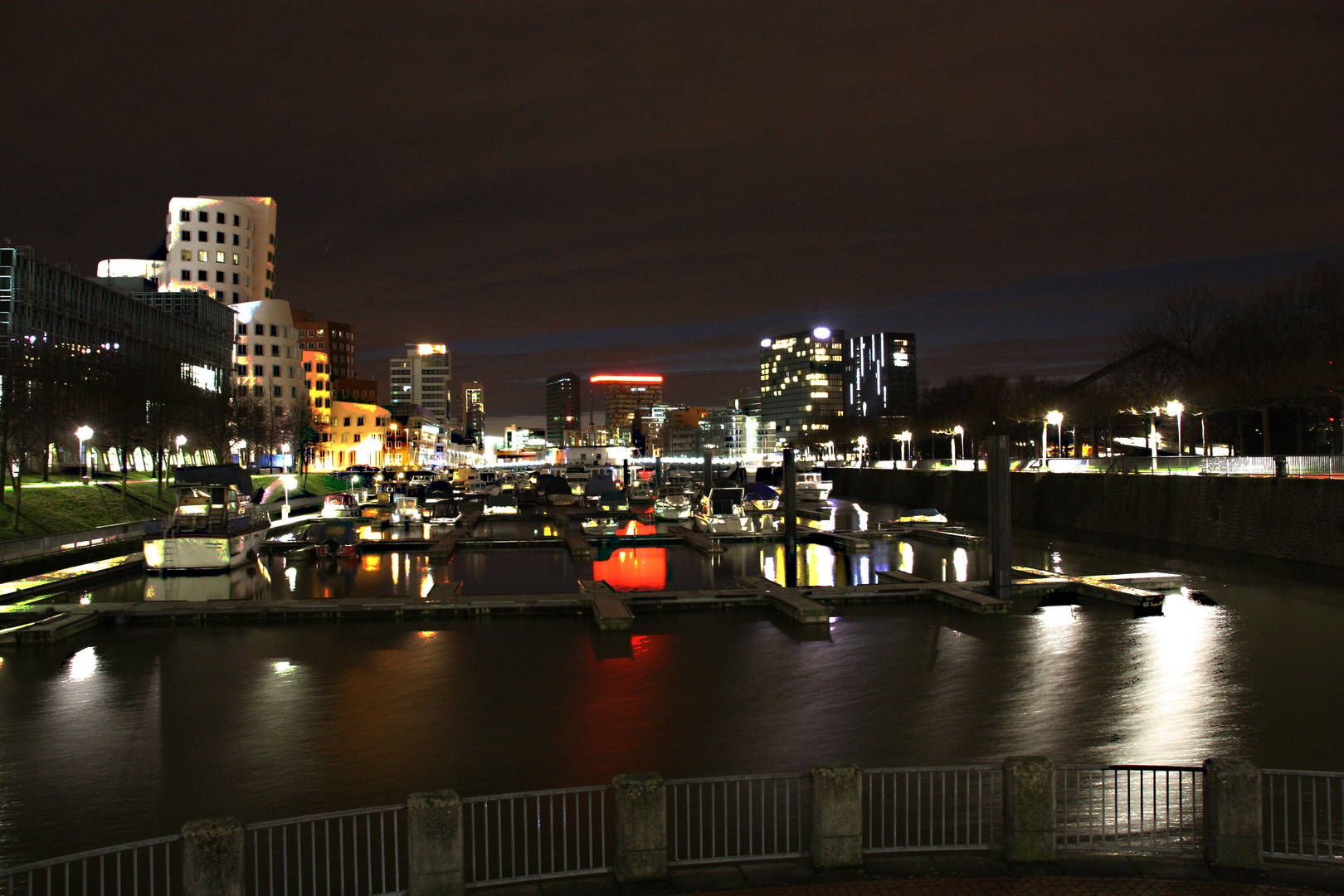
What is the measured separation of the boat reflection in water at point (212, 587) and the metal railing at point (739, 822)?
27707mm

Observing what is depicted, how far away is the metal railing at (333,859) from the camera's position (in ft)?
35.8

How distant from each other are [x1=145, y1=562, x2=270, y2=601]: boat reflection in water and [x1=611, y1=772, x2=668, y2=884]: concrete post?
3068cm

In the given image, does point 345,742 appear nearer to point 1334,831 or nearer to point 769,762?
point 769,762

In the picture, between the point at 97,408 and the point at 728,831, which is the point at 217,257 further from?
the point at 728,831

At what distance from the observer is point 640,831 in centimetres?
984

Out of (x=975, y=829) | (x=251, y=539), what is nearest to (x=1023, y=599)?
(x=975, y=829)

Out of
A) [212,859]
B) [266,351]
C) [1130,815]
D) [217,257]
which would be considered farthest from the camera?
[266,351]

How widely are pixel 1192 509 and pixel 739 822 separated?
158ft

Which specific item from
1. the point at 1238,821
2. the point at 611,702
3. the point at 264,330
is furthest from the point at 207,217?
the point at 1238,821

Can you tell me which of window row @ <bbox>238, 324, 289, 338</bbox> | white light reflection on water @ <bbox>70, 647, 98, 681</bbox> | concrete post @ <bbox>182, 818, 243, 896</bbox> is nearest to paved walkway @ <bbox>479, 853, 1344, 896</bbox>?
concrete post @ <bbox>182, 818, 243, 896</bbox>

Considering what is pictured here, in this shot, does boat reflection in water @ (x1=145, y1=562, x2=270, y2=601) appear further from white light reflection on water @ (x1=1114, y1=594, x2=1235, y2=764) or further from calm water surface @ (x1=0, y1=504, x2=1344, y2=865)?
white light reflection on water @ (x1=1114, y1=594, x2=1235, y2=764)

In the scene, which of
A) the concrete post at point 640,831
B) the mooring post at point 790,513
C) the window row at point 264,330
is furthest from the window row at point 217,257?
the concrete post at point 640,831

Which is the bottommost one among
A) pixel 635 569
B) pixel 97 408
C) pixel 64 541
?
pixel 635 569

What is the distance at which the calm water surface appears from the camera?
16.1 m
